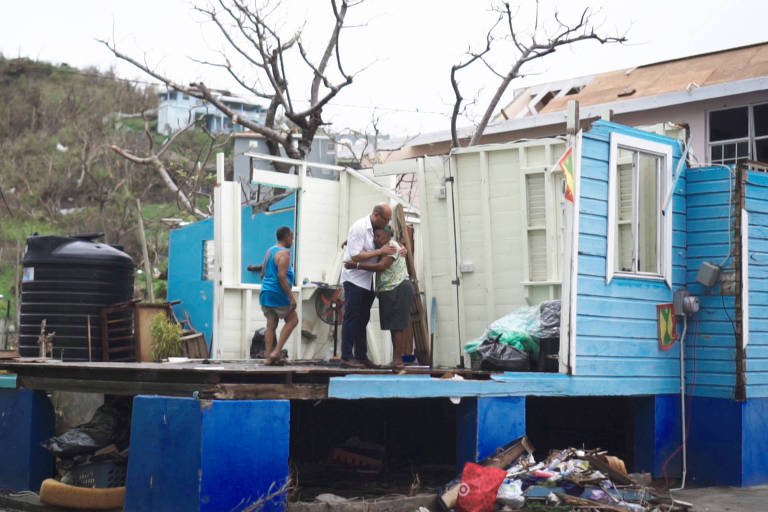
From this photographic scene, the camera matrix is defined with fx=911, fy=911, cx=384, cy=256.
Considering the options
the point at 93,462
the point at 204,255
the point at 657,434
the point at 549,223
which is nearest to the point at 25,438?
the point at 93,462

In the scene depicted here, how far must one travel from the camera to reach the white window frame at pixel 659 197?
9398 millimetres

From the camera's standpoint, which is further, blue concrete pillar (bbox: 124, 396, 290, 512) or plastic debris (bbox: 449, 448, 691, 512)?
plastic debris (bbox: 449, 448, 691, 512)

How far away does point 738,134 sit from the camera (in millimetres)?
16203

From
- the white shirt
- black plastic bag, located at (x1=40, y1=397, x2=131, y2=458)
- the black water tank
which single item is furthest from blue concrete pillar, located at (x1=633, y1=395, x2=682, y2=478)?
the black water tank

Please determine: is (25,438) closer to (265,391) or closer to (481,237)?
(265,391)

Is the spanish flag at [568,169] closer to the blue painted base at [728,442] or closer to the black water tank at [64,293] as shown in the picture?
the blue painted base at [728,442]

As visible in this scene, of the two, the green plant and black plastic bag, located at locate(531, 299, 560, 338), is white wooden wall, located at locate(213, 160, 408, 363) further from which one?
black plastic bag, located at locate(531, 299, 560, 338)

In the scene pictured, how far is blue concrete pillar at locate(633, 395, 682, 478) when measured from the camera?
983cm

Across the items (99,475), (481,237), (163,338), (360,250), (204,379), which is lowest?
(99,475)

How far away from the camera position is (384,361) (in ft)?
40.9

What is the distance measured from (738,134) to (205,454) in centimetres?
1271

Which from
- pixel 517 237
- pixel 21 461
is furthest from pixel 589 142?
pixel 21 461

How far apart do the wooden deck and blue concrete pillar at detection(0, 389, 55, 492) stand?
1.10 feet

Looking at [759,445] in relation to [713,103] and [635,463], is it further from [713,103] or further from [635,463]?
[713,103]
